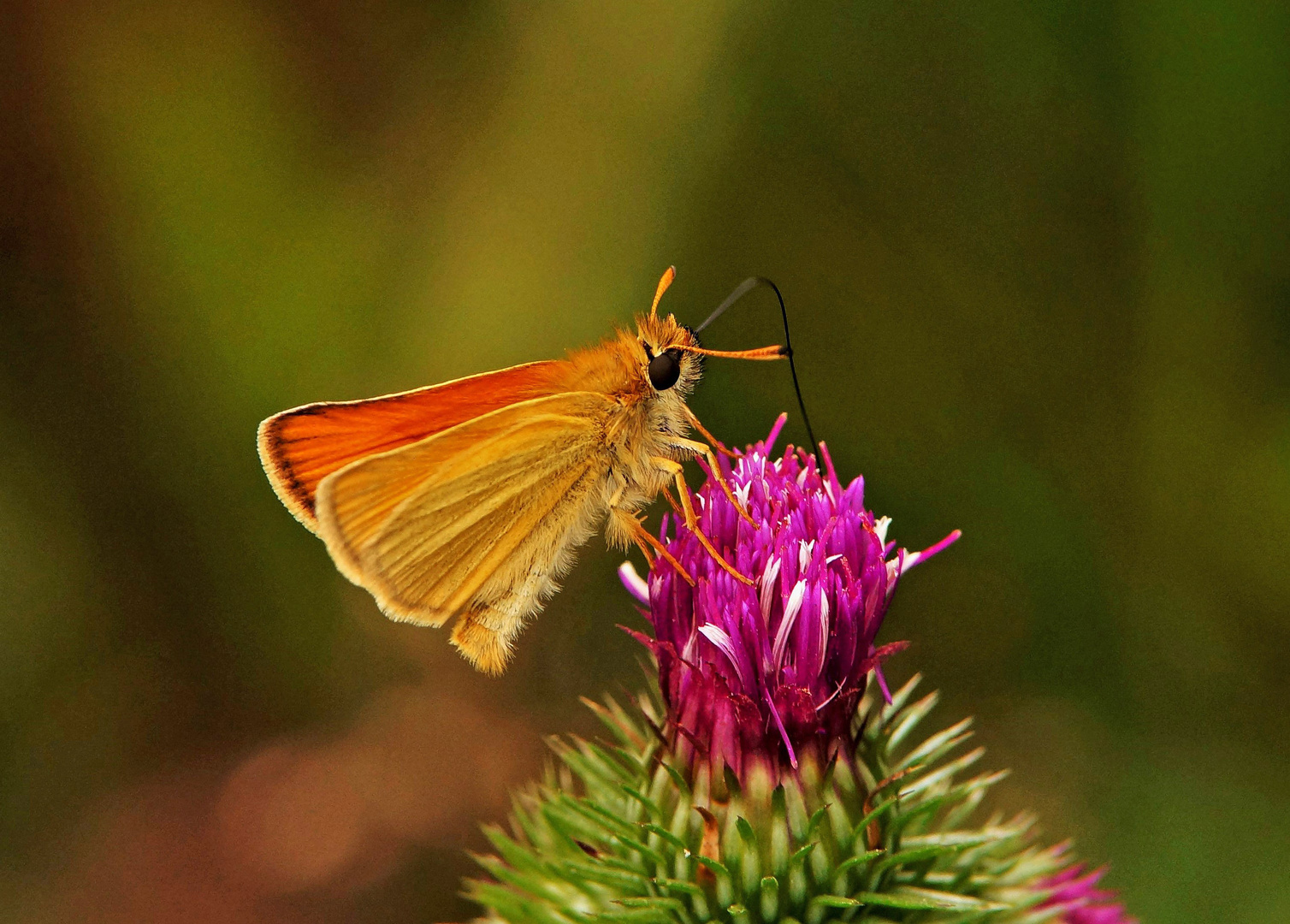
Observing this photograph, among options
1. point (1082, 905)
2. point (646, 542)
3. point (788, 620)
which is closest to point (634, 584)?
point (646, 542)

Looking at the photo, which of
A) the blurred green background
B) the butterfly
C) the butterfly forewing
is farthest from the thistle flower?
the blurred green background

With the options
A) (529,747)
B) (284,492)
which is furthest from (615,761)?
(529,747)

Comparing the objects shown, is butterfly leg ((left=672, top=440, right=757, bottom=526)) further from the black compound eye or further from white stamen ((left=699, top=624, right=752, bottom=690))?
white stamen ((left=699, top=624, right=752, bottom=690))

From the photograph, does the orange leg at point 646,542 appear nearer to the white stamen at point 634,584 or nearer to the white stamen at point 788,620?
the white stamen at point 634,584

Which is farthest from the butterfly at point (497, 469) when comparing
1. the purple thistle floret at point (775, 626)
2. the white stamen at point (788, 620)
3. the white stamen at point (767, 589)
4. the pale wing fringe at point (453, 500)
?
the white stamen at point (788, 620)

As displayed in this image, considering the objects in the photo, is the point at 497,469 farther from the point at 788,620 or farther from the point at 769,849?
the point at 769,849

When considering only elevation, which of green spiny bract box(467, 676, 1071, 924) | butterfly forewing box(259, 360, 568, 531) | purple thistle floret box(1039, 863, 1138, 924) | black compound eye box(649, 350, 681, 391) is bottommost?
purple thistle floret box(1039, 863, 1138, 924)

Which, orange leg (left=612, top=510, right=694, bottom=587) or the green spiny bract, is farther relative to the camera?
orange leg (left=612, top=510, right=694, bottom=587)

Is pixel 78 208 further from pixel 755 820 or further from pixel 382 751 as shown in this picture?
pixel 755 820
